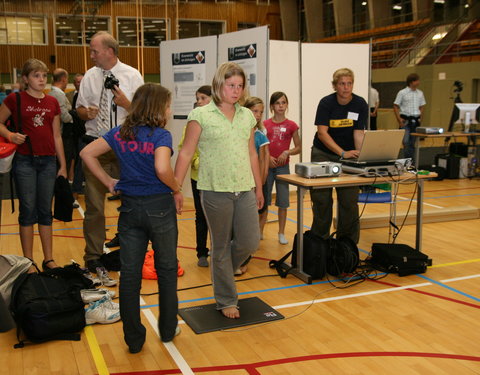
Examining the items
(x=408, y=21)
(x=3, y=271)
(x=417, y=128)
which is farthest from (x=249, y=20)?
(x=3, y=271)

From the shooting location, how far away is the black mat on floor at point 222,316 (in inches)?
126

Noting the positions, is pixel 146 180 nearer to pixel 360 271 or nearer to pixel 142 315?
pixel 142 315

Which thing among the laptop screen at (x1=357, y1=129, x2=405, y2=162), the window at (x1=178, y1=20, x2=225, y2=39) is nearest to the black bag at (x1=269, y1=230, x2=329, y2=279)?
the laptop screen at (x1=357, y1=129, x2=405, y2=162)

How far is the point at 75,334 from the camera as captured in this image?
10.1 ft

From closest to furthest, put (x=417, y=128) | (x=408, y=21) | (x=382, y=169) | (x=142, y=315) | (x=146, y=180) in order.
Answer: (x=146, y=180), (x=142, y=315), (x=382, y=169), (x=417, y=128), (x=408, y=21)

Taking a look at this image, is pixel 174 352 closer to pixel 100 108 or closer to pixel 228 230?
pixel 228 230

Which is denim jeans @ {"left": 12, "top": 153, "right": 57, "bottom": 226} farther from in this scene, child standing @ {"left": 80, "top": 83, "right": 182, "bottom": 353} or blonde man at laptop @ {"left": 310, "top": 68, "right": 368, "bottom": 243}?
blonde man at laptop @ {"left": 310, "top": 68, "right": 368, "bottom": 243}

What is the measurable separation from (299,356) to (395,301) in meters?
1.10

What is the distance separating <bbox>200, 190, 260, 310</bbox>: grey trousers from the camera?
10.1ft

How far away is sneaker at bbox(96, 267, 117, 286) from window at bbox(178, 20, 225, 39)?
1646cm

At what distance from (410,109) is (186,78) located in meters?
4.20

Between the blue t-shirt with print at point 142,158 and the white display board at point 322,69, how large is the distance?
5116 mm

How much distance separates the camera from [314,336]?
308cm

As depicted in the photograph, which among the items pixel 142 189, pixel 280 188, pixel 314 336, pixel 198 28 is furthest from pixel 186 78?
pixel 198 28
